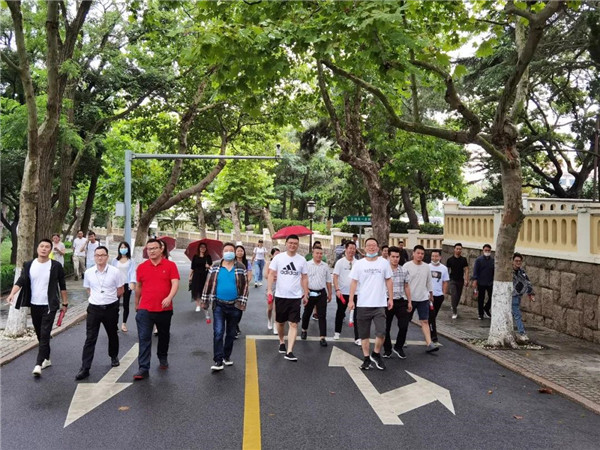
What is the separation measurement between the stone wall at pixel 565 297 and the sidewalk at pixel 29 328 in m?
9.14

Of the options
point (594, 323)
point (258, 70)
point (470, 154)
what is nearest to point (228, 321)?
point (258, 70)

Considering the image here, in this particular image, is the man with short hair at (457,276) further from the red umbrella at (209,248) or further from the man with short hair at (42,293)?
the man with short hair at (42,293)

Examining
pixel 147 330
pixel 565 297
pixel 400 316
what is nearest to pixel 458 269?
pixel 565 297

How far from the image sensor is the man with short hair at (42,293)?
6.97m

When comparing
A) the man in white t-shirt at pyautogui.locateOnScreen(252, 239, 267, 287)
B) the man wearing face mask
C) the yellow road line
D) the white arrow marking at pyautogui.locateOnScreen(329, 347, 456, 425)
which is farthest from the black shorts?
the man in white t-shirt at pyautogui.locateOnScreen(252, 239, 267, 287)

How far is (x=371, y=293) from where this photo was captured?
743 centimetres

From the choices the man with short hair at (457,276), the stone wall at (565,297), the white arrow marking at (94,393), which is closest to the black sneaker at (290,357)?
the white arrow marking at (94,393)

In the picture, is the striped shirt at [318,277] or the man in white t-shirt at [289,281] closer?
the man in white t-shirt at [289,281]

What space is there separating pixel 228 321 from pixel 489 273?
22.4ft

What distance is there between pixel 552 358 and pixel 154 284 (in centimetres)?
578

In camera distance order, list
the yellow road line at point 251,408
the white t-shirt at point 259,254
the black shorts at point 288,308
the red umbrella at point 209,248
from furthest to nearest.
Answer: the white t-shirt at point 259,254, the red umbrella at point 209,248, the black shorts at point 288,308, the yellow road line at point 251,408

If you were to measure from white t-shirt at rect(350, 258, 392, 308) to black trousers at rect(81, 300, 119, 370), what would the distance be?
124 inches

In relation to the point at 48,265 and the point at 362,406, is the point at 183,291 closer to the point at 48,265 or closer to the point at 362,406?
the point at 48,265

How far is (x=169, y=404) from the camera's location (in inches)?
225
